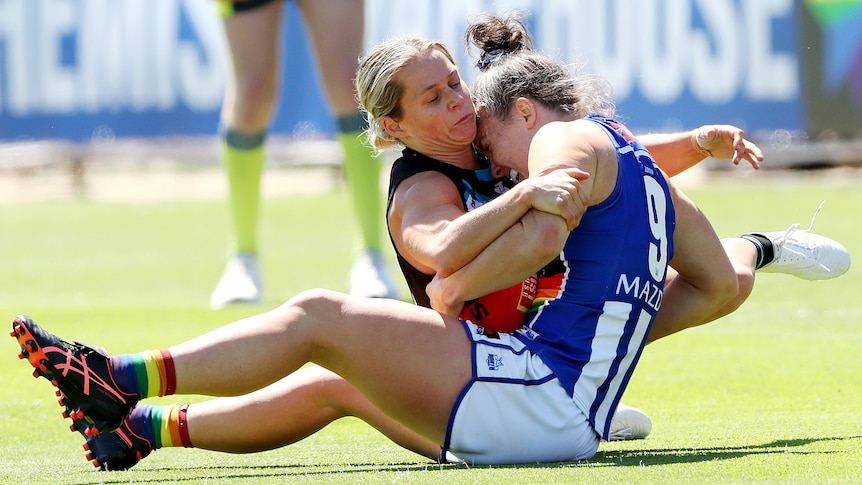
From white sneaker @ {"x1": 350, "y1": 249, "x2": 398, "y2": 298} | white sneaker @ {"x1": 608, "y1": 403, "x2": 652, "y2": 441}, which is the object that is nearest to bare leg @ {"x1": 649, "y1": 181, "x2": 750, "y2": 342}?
white sneaker @ {"x1": 608, "y1": 403, "x2": 652, "y2": 441}

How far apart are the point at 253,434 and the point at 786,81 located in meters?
10.2

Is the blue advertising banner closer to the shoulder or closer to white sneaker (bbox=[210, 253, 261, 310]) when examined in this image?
white sneaker (bbox=[210, 253, 261, 310])

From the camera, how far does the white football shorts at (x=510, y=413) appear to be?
2.95 meters

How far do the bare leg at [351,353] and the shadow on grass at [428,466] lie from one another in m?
0.16

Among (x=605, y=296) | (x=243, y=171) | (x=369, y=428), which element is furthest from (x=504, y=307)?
(x=243, y=171)

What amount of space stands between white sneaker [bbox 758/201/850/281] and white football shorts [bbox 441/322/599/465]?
46.3 inches

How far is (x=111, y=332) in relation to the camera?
5.76m

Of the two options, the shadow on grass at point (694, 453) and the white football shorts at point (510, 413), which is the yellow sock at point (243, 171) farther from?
the white football shorts at point (510, 413)

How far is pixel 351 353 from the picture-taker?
9.62 ft

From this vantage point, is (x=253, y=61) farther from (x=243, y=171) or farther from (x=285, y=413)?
(x=285, y=413)

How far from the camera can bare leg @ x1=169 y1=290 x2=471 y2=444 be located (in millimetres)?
2887

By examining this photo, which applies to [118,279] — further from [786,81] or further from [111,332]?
[786,81]

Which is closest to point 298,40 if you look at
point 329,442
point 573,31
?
point 573,31

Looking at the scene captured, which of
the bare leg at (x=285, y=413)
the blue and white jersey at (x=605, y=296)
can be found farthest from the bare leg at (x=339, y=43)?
the blue and white jersey at (x=605, y=296)
